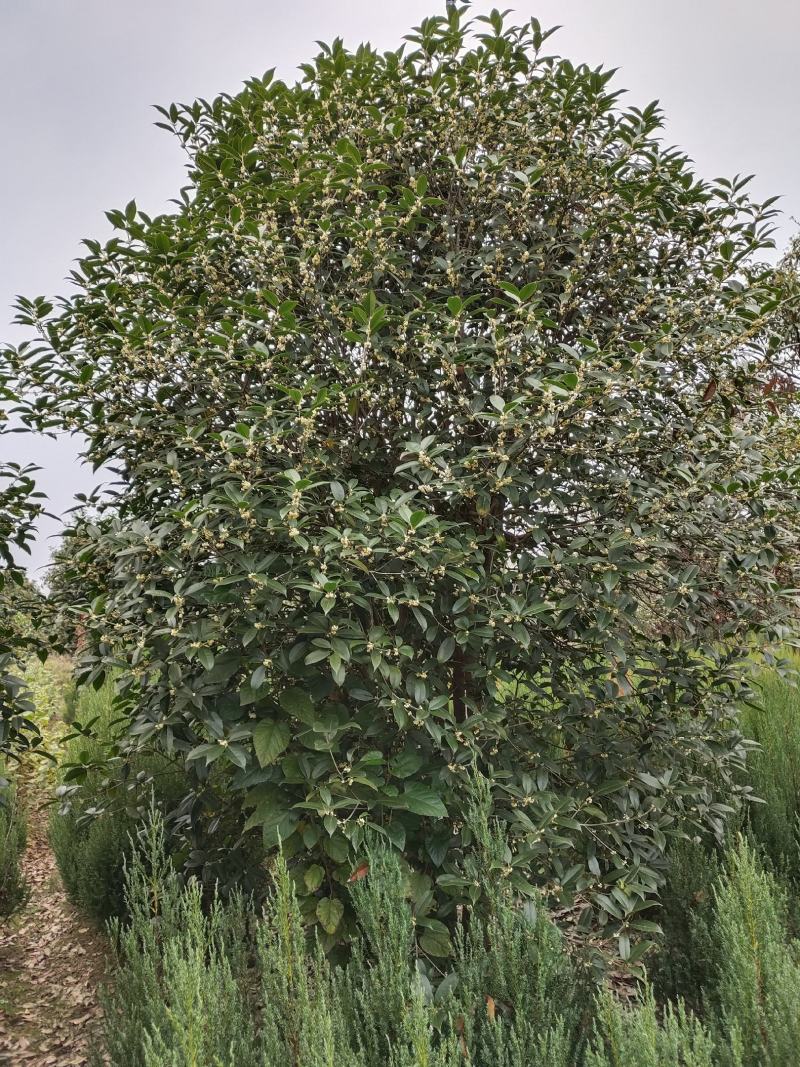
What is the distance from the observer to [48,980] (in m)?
3.65

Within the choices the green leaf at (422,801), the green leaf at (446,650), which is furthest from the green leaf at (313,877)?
the green leaf at (446,650)

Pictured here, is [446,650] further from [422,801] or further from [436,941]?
[436,941]

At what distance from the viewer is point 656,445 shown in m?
3.05

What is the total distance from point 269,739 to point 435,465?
3.47 ft

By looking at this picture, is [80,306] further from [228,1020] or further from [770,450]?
[770,450]

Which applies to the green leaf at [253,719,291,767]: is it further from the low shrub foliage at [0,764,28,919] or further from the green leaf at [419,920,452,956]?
the low shrub foliage at [0,764,28,919]

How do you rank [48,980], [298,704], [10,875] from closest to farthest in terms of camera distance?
[298,704]
[48,980]
[10,875]

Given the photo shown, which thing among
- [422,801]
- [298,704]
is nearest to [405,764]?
[422,801]

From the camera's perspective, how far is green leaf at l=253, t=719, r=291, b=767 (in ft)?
7.45

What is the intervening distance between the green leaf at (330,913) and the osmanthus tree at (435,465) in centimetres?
1

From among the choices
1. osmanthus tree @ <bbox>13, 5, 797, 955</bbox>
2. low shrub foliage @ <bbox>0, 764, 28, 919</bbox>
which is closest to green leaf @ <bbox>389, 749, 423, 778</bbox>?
osmanthus tree @ <bbox>13, 5, 797, 955</bbox>

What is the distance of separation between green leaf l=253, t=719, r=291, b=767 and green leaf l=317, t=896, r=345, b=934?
0.47 meters

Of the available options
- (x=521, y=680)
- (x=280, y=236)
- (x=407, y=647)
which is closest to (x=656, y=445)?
(x=521, y=680)

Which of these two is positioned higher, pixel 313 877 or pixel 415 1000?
pixel 313 877
